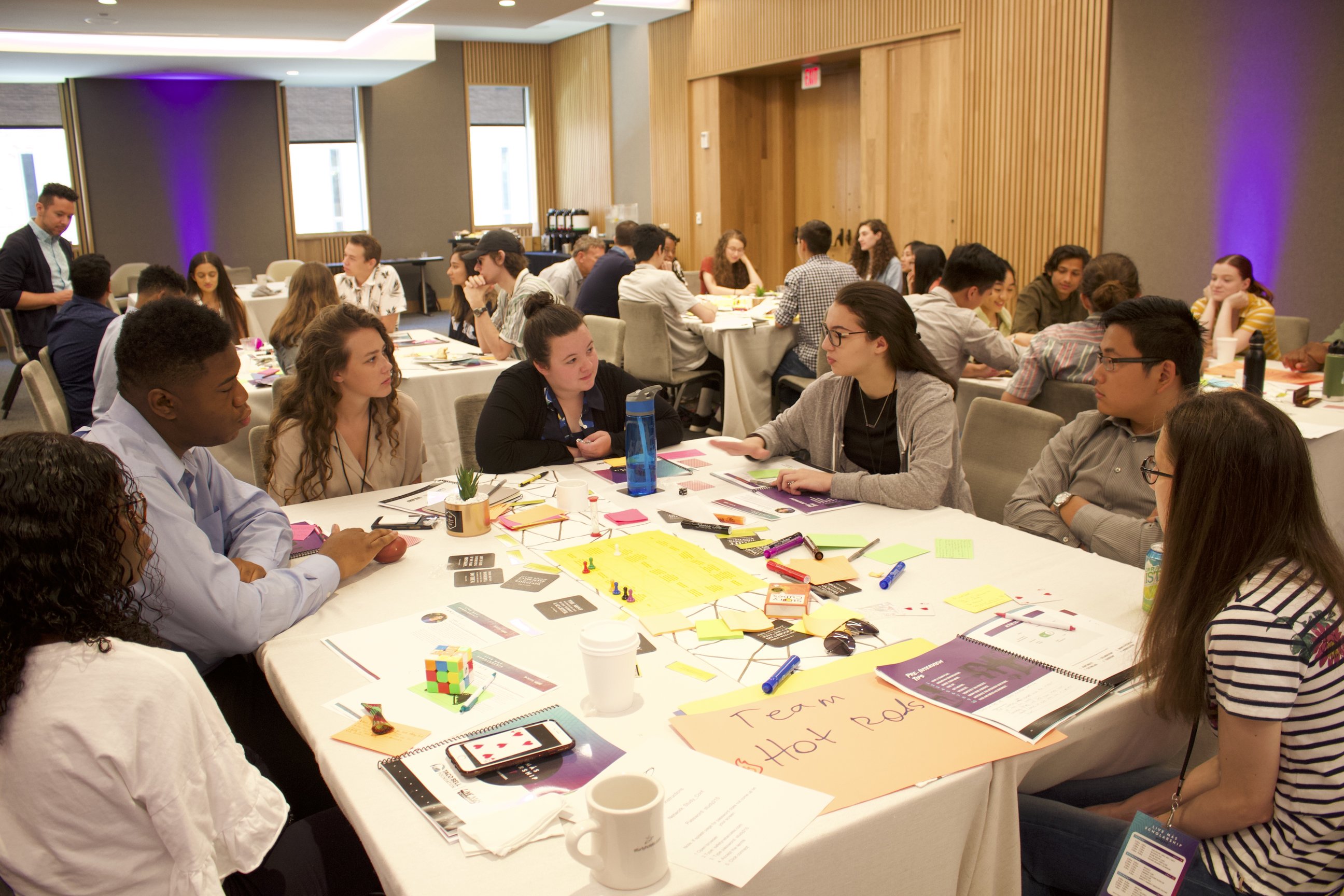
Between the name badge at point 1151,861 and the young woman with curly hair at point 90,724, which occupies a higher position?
the young woman with curly hair at point 90,724

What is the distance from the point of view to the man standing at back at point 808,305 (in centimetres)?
573

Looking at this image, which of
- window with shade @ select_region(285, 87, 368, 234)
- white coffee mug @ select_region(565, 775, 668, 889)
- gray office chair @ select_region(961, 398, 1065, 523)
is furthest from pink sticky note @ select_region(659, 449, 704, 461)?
Answer: window with shade @ select_region(285, 87, 368, 234)

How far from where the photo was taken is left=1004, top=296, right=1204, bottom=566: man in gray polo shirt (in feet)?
7.87

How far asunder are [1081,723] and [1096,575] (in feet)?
2.05

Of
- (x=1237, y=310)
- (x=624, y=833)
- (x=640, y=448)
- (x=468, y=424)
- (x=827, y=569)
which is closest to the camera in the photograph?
(x=624, y=833)

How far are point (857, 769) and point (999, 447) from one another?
6.02 ft

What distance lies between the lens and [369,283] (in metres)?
6.20

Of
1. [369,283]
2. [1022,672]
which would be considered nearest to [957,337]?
[1022,672]

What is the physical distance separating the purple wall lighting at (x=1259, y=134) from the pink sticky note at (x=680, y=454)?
492 centimetres

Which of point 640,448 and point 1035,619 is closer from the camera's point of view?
point 1035,619

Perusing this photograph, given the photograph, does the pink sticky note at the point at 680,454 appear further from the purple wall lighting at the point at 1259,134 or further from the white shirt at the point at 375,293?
the purple wall lighting at the point at 1259,134

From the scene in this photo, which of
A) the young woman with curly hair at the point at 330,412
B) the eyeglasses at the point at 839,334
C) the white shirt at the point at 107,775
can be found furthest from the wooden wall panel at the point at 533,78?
the white shirt at the point at 107,775

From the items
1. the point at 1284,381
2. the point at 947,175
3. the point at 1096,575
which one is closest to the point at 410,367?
the point at 1096,575

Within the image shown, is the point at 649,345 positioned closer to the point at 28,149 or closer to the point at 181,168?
the point at 181,168
